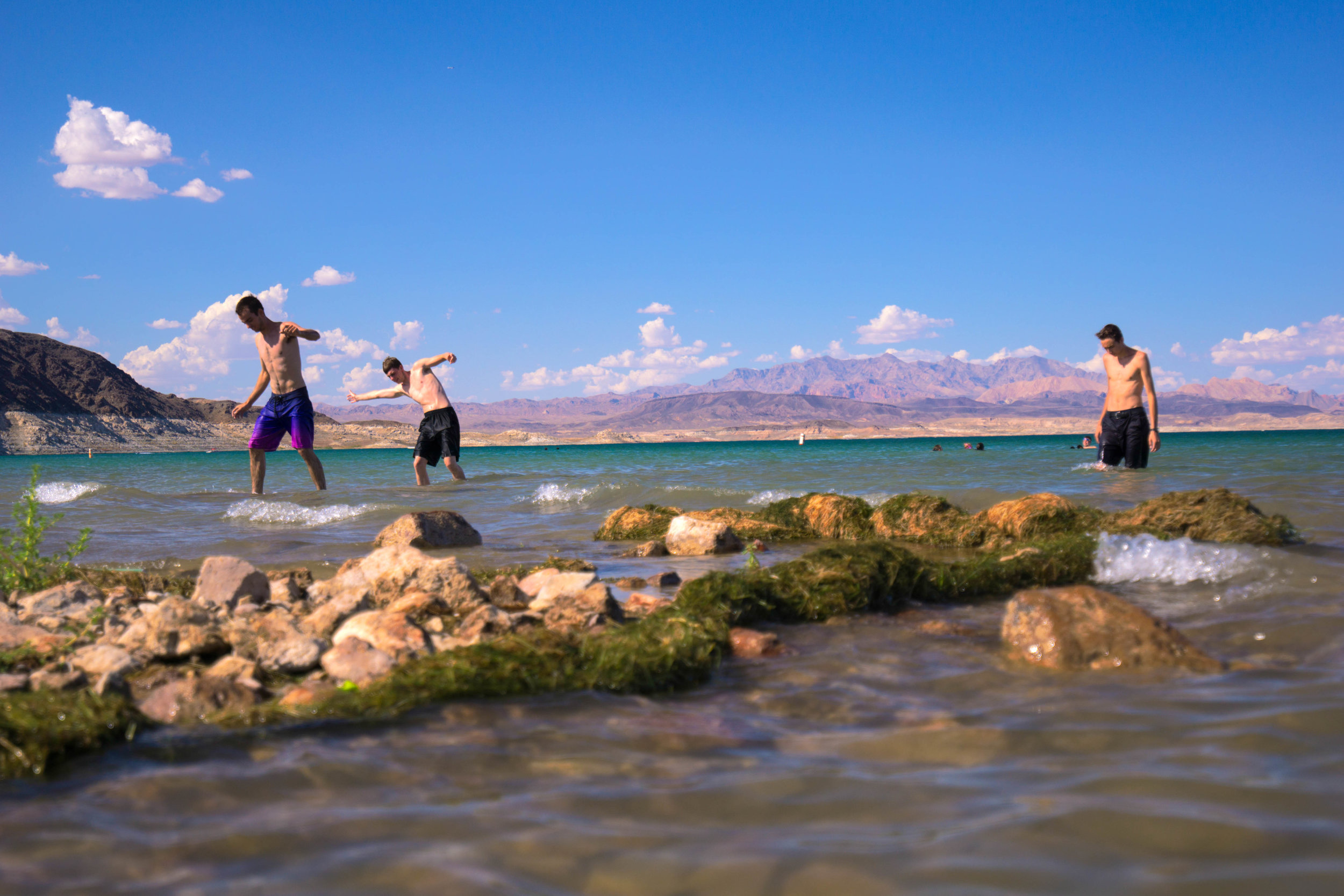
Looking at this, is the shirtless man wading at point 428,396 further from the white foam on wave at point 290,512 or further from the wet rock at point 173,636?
the wet rock at point 173,636

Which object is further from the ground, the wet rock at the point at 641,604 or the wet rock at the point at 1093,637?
the wet rock at the point at 1093,637

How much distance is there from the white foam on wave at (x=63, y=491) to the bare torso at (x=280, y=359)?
644cm

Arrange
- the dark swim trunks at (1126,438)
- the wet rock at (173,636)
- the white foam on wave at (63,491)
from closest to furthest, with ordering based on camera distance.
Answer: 1. the wet rock at (173,636)
2. the dark swim trunks at (1126,438)
3. the white foam on wave at (63,491)

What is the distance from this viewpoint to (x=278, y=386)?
10570 millimetres

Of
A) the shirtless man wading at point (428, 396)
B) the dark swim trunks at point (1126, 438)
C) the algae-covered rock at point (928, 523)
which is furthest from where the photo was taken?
the shirtless man wading at point (428, 396)

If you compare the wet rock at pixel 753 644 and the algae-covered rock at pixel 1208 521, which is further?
the algae-covered rock at pixel 1208 521

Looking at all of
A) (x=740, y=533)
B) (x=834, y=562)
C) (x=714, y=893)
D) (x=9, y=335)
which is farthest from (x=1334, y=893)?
(x=9, y=335)

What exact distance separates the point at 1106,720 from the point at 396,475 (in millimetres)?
26886

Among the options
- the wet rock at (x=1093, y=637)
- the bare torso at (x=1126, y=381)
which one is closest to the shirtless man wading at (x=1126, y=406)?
the bare torso at (x=1126, y=381)

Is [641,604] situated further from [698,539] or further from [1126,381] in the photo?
[1126,381]

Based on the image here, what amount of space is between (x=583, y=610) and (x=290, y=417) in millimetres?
7692

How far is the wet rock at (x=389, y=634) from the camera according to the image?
3787 mm

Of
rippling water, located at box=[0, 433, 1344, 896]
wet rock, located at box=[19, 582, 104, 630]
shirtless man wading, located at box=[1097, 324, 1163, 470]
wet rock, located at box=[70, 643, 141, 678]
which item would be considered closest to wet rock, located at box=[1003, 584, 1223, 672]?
rippling water, located at box=[0, 433, 1344, 896]

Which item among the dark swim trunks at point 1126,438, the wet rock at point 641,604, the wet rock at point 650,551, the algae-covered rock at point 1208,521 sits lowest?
the wet rock at point 650,551
